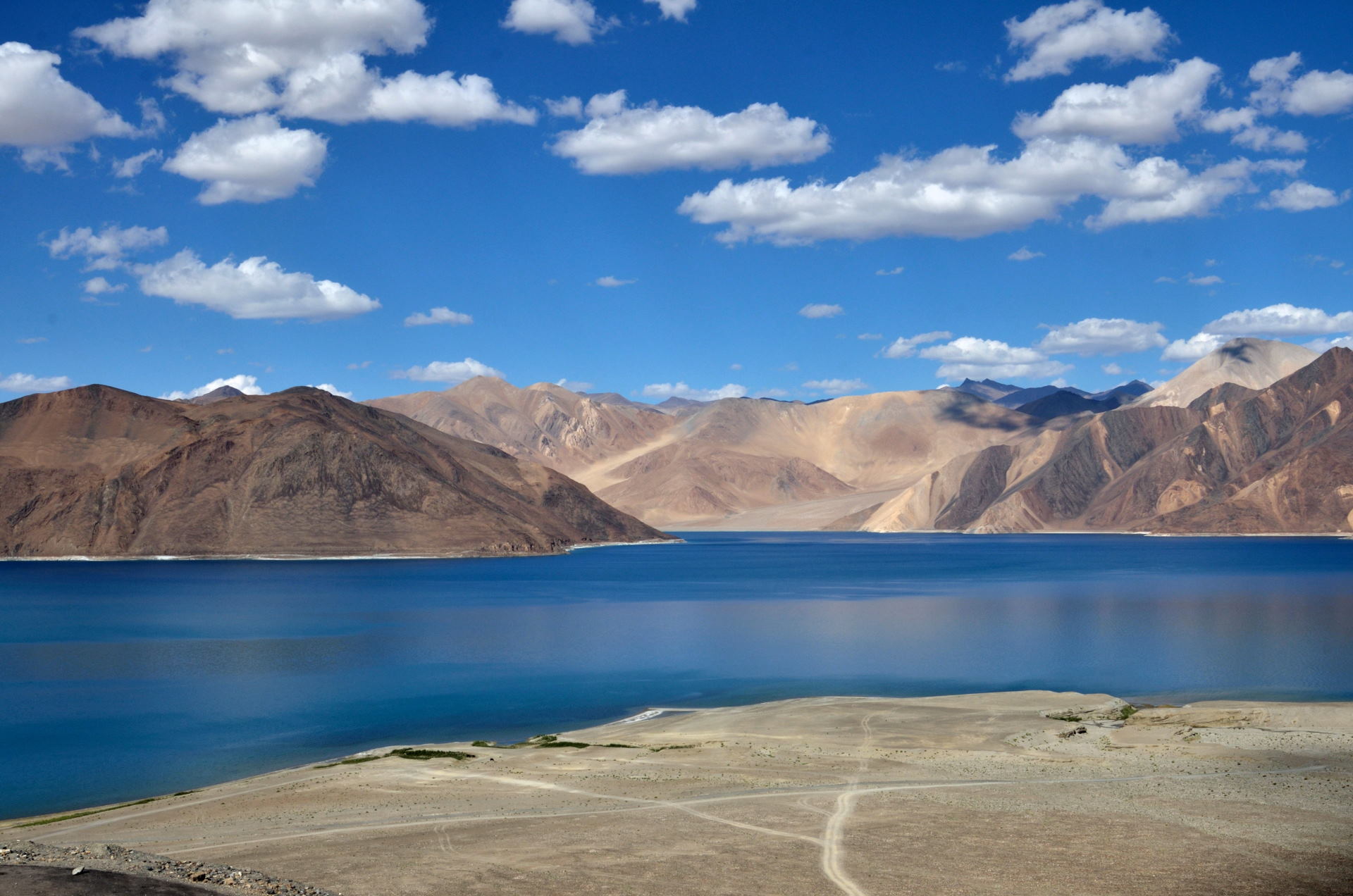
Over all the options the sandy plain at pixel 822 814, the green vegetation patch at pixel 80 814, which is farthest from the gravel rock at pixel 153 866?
the green vegetation patch at pixel 80 814

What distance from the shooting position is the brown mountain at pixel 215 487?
17075 centimetres

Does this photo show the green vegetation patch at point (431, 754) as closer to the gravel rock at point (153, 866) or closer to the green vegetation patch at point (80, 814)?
the green vegetation patch at point (80, 814)

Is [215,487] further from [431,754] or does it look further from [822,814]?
[822,814]

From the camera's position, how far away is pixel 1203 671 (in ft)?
186

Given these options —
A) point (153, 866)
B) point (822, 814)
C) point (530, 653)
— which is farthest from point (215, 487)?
point (153, 866)

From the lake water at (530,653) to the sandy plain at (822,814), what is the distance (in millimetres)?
10029

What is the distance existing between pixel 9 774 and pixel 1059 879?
108ft

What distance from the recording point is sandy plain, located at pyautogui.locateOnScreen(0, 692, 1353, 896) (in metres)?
A: 19.3

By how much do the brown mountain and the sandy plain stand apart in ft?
472

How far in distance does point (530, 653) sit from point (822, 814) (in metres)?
45.2

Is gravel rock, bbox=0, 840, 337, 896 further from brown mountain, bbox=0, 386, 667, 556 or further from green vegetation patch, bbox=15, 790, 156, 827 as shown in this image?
brown mountain, bbox=0, 386, 667, 556

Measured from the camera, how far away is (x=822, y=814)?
24.7 m

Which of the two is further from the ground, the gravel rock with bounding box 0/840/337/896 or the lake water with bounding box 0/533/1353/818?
the gravel rock with bounding box 0/840/337/896

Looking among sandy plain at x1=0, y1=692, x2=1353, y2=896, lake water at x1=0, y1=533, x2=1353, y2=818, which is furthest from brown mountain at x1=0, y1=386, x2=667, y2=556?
sandy plain at x1=0, y1=692, x2=1353, y2=896
